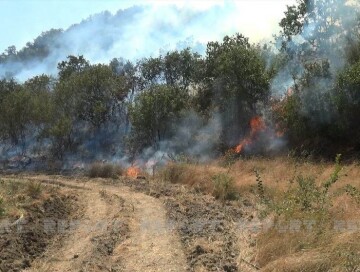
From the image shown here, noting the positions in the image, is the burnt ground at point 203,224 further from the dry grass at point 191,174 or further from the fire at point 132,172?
the fire at point 132,172

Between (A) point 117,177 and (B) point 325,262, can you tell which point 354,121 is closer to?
(A) point 117,177

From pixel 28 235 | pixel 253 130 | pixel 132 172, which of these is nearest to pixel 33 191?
pixel 28 235

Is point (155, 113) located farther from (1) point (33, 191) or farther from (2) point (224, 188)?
(1) point (33, 191)

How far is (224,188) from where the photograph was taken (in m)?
13.5

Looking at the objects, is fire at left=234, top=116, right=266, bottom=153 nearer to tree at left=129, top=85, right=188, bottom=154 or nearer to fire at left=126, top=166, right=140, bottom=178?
tree at left=129, top=85, right=188, bottom=154

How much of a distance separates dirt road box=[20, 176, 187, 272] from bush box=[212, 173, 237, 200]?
208 cm

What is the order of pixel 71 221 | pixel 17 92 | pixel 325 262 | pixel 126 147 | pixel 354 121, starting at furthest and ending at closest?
pixel 17 92, pixel 126 147, pixel 354 121, pixel 71 221, pixel 325 262

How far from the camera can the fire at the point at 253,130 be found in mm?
24333

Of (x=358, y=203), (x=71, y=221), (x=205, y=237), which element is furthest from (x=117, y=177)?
(x=358, y=203)

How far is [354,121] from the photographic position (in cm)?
1995

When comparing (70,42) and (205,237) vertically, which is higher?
(70,42)

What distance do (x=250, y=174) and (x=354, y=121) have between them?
7070 millimetres

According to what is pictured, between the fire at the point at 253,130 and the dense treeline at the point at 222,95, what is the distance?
1.36 feet

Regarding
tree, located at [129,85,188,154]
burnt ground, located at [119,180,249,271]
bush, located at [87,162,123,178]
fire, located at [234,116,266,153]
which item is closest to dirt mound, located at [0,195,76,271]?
burnt ground, located at [119,180,249,271]
